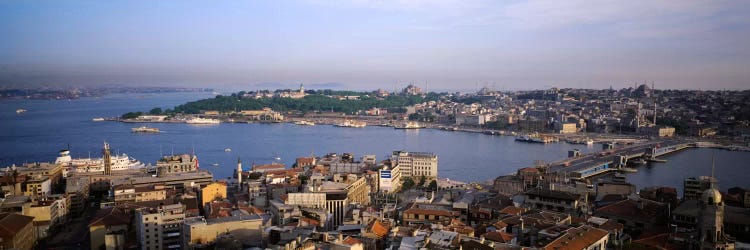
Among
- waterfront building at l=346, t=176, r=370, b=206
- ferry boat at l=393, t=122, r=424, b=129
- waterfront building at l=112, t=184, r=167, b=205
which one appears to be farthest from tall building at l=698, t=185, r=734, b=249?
ferry boat at l=393, t=122, r=424, b=129

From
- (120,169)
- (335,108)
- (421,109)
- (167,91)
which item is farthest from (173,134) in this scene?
(167,91)

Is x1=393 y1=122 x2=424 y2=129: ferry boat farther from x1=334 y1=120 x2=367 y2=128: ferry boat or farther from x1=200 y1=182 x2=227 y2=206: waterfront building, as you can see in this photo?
x1=200 y1=182 x2=227 y2=206: waterfront building

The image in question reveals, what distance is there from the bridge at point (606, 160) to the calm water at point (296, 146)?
1.75 ft

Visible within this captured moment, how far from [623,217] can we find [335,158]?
7569 millimetres

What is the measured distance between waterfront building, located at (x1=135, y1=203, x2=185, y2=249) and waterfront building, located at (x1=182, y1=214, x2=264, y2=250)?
33cm

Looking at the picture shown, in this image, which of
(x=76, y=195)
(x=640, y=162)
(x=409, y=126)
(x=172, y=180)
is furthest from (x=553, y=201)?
(x=409, y=126)

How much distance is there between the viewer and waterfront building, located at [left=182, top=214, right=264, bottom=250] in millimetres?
5355

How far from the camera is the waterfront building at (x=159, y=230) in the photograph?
5762 mm

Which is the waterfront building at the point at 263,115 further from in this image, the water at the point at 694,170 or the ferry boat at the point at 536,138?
the water at the point at 694,170

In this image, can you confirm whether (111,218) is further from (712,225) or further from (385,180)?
(712,225)

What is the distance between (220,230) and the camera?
545 centimetres

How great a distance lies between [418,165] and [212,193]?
4.98 meters

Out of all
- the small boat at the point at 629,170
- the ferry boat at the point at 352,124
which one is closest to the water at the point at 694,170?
the small boat at the point at 629,170

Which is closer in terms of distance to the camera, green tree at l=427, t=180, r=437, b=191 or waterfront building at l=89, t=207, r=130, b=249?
waterfront building at l=89, t=207, r=130, b=249
